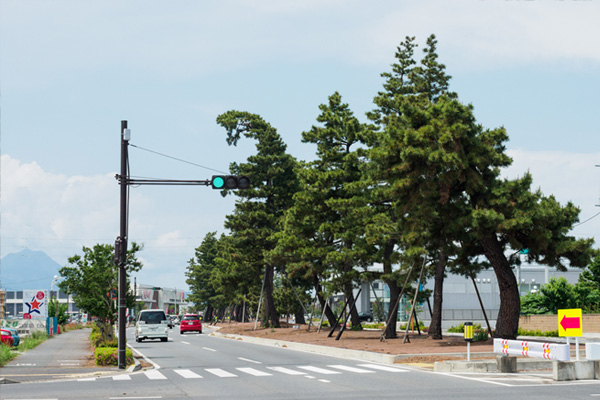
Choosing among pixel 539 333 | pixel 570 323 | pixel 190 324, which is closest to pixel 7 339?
pixel 570 323

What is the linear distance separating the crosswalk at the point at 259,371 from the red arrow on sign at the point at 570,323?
5.13 m

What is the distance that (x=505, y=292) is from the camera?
29.5 m

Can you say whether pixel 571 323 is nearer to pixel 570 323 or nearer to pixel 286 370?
pixel 570 323

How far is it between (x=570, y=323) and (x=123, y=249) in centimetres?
1408

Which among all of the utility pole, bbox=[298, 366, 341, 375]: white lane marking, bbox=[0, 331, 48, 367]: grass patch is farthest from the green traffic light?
bbox=[0, 331, 48, 367]: grass patch

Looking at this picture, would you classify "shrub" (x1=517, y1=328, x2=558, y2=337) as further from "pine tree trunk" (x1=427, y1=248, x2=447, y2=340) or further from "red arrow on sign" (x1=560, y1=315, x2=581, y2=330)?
"red arrow on sign" (x1=560, y1=315, x2=581, y2=330)

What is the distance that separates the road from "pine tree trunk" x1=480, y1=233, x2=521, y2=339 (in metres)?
8.06

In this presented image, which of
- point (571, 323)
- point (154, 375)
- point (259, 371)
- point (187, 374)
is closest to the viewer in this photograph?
point (571, 323)

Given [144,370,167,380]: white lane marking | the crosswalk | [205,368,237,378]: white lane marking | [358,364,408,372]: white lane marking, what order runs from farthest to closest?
[358,364,408,372]: white lane marking
the crosswalk
[205,368,237,378]: white lane marking
[144,370,167,380]: white lane marking

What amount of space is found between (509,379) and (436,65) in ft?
75.2

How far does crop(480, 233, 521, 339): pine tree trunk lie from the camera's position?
96.1ft

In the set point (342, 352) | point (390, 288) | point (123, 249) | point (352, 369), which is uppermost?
point (123, 249)

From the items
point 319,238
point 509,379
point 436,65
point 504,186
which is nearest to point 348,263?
point 319,238

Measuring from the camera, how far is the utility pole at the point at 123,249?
23.0 meters
